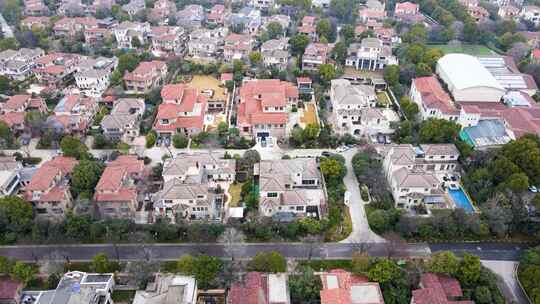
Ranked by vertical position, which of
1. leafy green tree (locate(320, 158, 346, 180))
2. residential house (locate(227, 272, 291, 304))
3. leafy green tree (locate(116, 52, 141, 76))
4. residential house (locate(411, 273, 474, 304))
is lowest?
residential house (locate(227, 272, 291, 304))

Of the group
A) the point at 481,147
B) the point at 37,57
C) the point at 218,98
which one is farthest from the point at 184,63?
the point at 481,147

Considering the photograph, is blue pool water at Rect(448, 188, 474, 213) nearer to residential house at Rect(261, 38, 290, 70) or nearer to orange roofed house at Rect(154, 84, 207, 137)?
orange roofed house at Rect(154, 84, 207, 137)

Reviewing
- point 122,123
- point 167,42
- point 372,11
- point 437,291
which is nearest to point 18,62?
point 167,42

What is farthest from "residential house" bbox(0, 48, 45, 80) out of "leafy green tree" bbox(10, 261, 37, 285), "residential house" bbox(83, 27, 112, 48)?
"leafy green tree" bbox(10, 261, 37, 285)

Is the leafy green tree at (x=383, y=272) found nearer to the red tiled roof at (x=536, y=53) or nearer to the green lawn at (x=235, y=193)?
the green lawn at (x=235, y=193)

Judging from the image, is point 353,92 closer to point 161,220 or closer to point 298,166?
point 298,166
